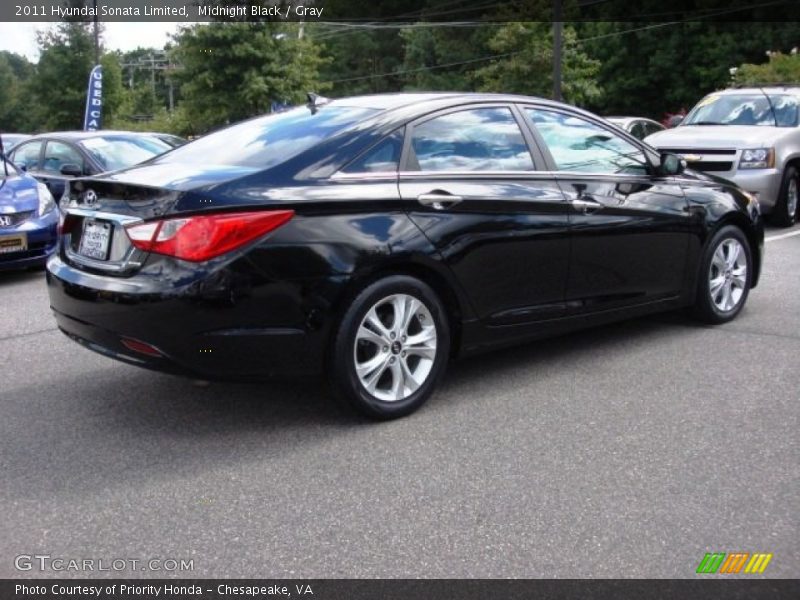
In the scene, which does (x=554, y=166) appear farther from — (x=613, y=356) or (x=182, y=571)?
(x=182, y=571)

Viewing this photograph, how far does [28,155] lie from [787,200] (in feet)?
32.6

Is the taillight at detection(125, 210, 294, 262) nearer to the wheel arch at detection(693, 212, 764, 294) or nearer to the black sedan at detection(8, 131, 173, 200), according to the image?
the wheel arch at detection(693, 212, 764, 294)

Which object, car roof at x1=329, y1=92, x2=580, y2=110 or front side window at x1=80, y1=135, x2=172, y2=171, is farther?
front side window at x1=80, y1=135, x2=172, y2=171

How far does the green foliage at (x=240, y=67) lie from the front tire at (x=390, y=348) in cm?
2785

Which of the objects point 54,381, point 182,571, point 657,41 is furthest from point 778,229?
point 657,41

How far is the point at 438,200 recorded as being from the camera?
447cm

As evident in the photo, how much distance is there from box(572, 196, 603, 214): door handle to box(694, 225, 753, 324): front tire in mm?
1195

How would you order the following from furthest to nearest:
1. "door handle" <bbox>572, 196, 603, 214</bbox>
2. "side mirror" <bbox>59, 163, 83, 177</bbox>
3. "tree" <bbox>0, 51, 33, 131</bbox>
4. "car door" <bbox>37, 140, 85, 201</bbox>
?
"tree" <bbox>0, 51, 33, 131</bbox>, "car door" <bbox>37, 140, 85, 201</bbox>, "side mirror" <bbox>59, 163, 83, 177</bbox>, "door handle" <bbox>572, 196, 603, 214</bbox>

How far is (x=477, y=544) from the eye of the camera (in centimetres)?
315

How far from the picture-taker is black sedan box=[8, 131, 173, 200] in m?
11.0

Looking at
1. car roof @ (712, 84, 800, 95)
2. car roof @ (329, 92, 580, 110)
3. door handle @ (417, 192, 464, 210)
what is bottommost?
door handle @ (417, 192, 464, 210)

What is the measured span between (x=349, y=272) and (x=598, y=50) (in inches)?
2028

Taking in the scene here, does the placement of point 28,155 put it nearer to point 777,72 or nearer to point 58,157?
point 58,157

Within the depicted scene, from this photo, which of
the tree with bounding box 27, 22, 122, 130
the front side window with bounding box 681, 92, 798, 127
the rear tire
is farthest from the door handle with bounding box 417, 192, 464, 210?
the tree with bounding box 27, 22, 122, 130
